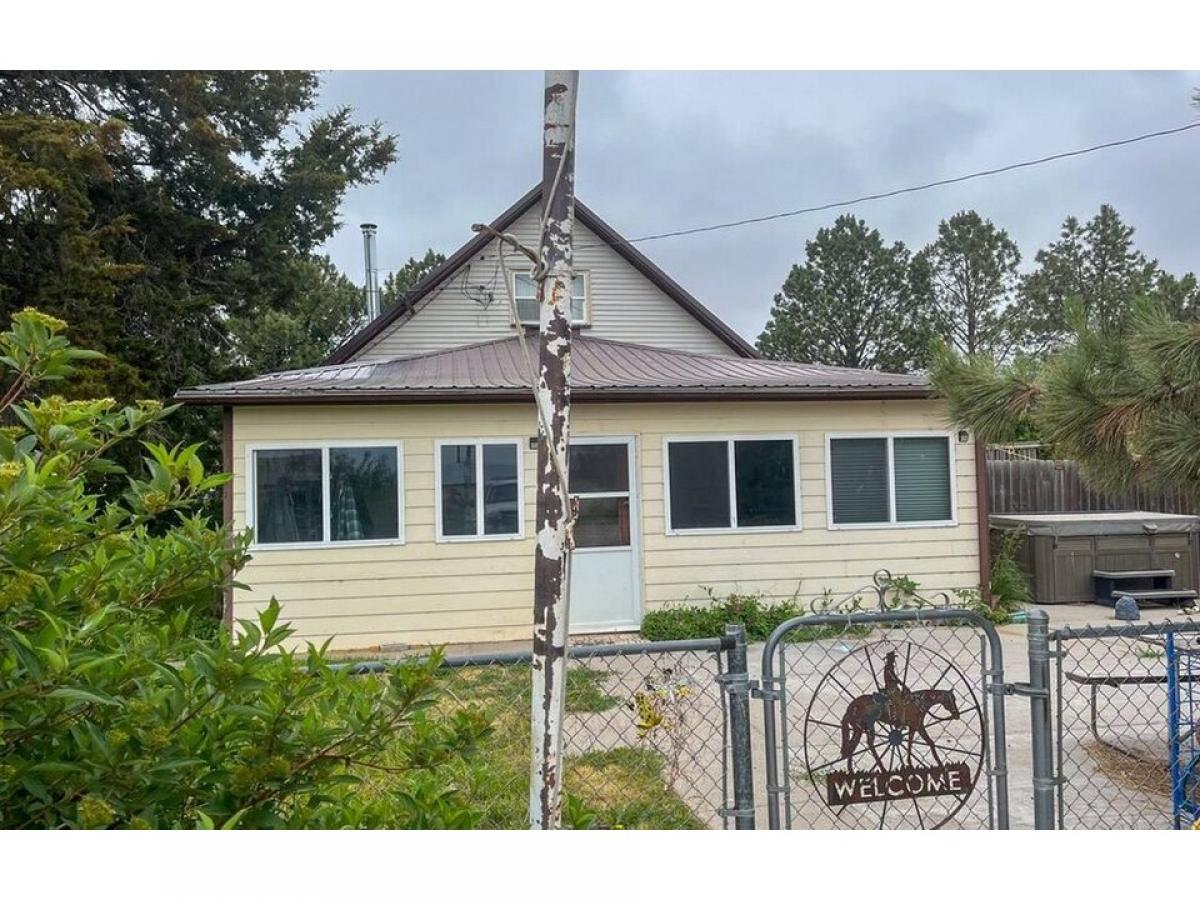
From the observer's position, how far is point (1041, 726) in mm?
2311

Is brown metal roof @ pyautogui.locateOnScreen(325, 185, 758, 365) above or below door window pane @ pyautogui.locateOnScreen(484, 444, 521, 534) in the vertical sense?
above

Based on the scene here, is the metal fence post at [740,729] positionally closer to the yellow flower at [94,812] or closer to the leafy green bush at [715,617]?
the yellow flower at [94,812]

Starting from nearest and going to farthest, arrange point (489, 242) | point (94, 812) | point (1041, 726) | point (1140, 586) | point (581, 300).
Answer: point (94, 812)
point (1041, 726)
point (1140, 586)
point (489, 242)
point (581, 300)

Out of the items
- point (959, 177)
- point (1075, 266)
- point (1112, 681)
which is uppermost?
point (1075, 266)

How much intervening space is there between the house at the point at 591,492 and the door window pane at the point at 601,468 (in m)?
0.02

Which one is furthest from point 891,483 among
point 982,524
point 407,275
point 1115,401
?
point 407,275

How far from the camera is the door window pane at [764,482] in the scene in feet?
27.1

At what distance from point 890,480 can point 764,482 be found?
4.41 feet

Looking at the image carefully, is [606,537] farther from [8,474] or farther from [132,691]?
[8,474]

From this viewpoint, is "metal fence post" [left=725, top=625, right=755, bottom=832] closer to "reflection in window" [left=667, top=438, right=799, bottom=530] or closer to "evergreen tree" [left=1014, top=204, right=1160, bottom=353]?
"reflection in window" [left=667, top=438, right=799, bottom=530]

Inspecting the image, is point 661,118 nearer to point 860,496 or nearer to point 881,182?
point 860,496

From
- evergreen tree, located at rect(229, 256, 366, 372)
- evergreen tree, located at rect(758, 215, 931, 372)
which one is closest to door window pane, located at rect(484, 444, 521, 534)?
evergreen tree, located at rect(229, 256, 366, 372)

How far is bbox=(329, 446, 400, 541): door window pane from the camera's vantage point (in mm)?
7566

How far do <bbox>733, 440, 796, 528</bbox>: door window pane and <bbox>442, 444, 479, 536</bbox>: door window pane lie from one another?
2.66m
